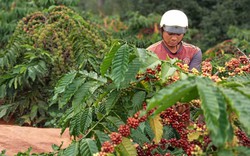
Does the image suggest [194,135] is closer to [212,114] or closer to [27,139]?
[212,114]

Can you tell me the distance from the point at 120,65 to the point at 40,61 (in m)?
3.96

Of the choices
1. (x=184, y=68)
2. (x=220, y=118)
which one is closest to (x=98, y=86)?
(x=184, y=68)

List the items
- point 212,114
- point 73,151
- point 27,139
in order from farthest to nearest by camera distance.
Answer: point 27,139 → point 73,151 → point 212,114

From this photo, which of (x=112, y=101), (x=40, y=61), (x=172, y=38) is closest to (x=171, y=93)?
(x=112, y=101)

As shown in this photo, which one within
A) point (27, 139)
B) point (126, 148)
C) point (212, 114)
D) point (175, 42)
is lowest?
point (27, 139)

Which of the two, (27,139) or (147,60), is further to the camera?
(27,139)

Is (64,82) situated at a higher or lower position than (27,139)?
higher

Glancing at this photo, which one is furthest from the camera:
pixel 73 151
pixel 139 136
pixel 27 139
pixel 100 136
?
pixel 27 139

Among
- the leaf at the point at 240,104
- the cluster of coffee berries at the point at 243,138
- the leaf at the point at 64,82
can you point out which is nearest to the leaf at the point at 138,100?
the leaf at the point at 64,82

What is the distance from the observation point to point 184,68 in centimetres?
240

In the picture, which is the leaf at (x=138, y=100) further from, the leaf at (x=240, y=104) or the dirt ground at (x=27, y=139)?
the dirt ground at (x=27, y=139)

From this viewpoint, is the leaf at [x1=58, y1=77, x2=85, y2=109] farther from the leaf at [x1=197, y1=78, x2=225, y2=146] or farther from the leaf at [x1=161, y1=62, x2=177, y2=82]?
the leaf at [x1=197, y1=78, x2=225, y2=146]

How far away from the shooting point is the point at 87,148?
2.31 meters

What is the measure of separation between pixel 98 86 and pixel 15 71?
11.7ft
